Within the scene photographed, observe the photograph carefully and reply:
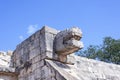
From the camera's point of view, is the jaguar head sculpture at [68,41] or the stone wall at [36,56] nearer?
the jaguar head sculpture at [68,41]

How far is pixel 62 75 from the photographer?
16.1 ft

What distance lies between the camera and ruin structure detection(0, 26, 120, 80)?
5391mm

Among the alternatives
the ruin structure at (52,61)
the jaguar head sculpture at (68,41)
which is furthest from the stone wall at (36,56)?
the jaguar head sculpture at (68,41)

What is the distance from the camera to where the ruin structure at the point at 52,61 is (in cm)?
539

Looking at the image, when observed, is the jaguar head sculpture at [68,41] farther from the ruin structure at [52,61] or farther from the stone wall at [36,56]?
the stone wall at [36,56]

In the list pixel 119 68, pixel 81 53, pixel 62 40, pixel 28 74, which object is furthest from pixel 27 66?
pixel 81 53

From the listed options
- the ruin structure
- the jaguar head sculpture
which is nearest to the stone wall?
the ruin structure

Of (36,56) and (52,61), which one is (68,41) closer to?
(52,61)

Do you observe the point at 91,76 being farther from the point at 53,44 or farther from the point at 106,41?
the point at 106,41

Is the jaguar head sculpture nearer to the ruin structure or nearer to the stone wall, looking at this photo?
the ruin structure

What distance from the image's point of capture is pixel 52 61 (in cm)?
556

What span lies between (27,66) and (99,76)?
1.75m

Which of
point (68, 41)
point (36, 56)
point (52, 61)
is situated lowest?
point (52, 61)

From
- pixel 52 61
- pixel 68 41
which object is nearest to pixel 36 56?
pixel 52 61
